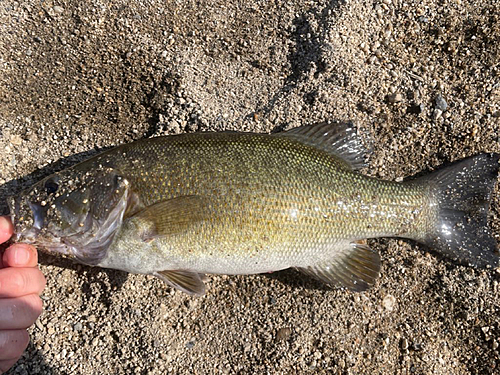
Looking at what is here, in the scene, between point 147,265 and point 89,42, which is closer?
point 147,265

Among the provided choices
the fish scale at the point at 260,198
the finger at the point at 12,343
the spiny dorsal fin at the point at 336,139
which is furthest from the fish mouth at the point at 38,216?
the spiny dorsal fin at the point at 336,139

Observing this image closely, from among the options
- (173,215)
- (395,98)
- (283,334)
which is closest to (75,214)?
(173,215)

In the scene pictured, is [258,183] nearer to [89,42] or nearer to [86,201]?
[86,201]

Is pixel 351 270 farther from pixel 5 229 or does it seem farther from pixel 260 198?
pixel 5 229

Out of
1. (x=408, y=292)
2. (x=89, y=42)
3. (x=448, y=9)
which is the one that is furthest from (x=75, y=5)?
(x=408, y=292)

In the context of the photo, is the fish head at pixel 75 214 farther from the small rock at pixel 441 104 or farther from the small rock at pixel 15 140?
→ the small rock at pixel 441 104

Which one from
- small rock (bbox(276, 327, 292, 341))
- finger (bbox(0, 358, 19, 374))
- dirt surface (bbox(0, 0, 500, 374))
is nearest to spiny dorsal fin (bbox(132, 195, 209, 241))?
dirt surface (bbox(0, 0, 500, 374))

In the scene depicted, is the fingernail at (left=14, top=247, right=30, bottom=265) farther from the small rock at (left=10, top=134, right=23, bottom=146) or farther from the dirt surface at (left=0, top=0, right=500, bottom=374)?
the small rock at (left=10, top=134, right=23, bottom=146)
